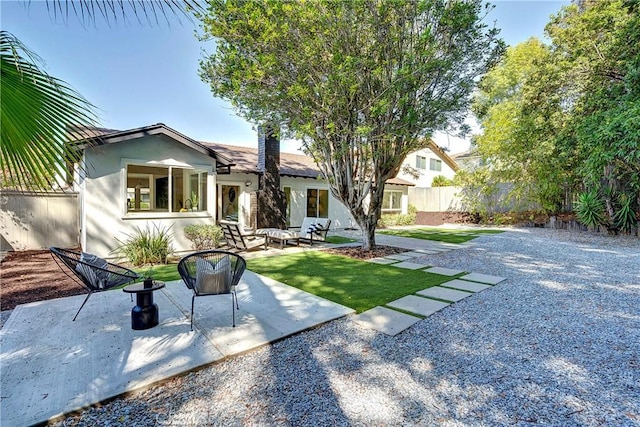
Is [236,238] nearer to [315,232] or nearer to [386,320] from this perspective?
[315,232]

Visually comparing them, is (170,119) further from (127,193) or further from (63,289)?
(63,289)

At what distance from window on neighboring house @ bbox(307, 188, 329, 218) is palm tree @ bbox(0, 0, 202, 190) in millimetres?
14142

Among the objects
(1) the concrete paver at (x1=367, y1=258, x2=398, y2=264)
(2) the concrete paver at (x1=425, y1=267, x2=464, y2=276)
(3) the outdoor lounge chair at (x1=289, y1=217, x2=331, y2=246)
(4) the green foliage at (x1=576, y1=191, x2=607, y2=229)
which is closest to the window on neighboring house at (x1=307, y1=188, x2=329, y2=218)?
(3) the outdoor lounge chair at (x1=289, y1=217, x2=331, y2=246)

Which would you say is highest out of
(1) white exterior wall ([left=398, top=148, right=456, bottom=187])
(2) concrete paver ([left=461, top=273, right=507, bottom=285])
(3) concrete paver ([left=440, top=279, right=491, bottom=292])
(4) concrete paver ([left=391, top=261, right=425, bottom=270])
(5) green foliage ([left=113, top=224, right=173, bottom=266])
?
(1) white exterior wall ([left=398, top=148, right=456, bottom=187])

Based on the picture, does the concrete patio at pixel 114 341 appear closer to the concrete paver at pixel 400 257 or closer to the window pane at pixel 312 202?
the concrete paver at pixel 400 257

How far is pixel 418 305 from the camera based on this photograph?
196 inches

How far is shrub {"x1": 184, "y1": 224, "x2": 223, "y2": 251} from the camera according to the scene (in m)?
9.67

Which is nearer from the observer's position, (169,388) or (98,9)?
(98,9)

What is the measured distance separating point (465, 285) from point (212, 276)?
4861 millimetres

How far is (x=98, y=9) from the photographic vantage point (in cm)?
183

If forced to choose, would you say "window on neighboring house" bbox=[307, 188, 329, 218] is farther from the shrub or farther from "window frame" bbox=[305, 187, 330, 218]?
the shrub

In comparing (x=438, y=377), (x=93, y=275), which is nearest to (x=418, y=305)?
(x=438, y=377)

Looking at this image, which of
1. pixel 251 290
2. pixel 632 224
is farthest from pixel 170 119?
pixel 632 224

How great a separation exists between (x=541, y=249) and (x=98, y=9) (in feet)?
40.7
